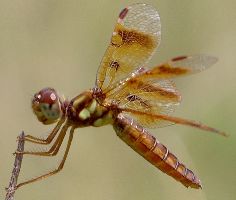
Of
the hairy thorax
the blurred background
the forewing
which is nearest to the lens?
the hairy thorax

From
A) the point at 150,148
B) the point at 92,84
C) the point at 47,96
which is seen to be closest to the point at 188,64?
the point at 150,148

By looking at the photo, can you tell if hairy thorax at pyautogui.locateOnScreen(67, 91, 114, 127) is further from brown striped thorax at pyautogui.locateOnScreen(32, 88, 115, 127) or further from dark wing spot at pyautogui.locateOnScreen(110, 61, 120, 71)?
dark wing spot at pyautogui.locateOnScreen(110, 61, 120, 71)

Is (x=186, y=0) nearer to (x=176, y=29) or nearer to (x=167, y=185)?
(x=176, y=29)

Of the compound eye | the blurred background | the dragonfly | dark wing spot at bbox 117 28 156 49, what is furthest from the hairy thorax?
the blurred background

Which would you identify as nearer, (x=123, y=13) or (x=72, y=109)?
(x=72, y=109)

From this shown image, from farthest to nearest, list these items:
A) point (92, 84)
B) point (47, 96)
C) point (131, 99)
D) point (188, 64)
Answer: point (92, 84)
point (131, 99)
point (47, 96)
point (188, 64)

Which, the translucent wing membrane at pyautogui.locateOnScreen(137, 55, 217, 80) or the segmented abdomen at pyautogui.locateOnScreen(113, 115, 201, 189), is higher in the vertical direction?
the translucent wing membrane at pyautogui.locateOnScreen(137, 55, 217, 80)

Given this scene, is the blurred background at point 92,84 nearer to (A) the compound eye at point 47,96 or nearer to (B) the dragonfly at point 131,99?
(B) the dragonfly at point 131,99

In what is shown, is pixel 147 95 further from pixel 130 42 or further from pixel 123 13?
pixel 123 13
